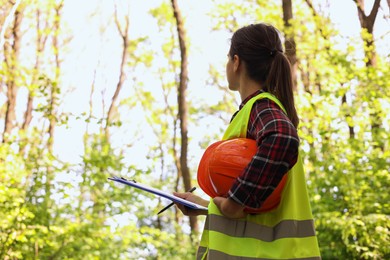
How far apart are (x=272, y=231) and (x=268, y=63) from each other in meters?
0.55

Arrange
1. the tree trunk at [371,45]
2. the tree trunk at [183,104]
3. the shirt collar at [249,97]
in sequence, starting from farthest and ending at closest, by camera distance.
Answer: the tree trunk at [183,104]
the tree trunk at [371,45]
the shirt collar at [249,97]

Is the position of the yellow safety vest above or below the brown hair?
below

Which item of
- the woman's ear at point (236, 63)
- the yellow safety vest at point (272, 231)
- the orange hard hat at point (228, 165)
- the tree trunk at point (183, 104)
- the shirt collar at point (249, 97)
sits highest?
the tree trunk at point (183, 104)

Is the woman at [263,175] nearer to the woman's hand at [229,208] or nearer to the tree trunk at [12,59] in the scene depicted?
the woman's hand at [229,208]

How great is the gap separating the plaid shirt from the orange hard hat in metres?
0.04

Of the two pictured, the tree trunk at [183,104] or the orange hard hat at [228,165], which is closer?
the orange hard hat at [228,165]

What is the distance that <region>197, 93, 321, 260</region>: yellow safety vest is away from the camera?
6.59 feet

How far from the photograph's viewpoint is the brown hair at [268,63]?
2213 mm

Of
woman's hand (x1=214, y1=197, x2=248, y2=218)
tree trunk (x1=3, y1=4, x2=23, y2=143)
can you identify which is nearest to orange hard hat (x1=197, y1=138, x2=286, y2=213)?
woman's hand (x1=214, y1=197, x2=248, y2=218)

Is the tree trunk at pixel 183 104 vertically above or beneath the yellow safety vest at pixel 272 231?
above

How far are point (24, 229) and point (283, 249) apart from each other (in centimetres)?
624

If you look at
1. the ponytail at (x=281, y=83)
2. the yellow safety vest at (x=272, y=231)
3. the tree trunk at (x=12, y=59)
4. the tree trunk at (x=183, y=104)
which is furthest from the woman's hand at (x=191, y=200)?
the tree trunk at (x=12, y=59)

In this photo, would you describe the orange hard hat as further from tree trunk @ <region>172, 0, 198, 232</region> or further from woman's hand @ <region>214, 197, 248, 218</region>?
tree trunk @ <region>172, 0, 198, 232</region>

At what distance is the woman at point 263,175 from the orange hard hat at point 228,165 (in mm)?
37
